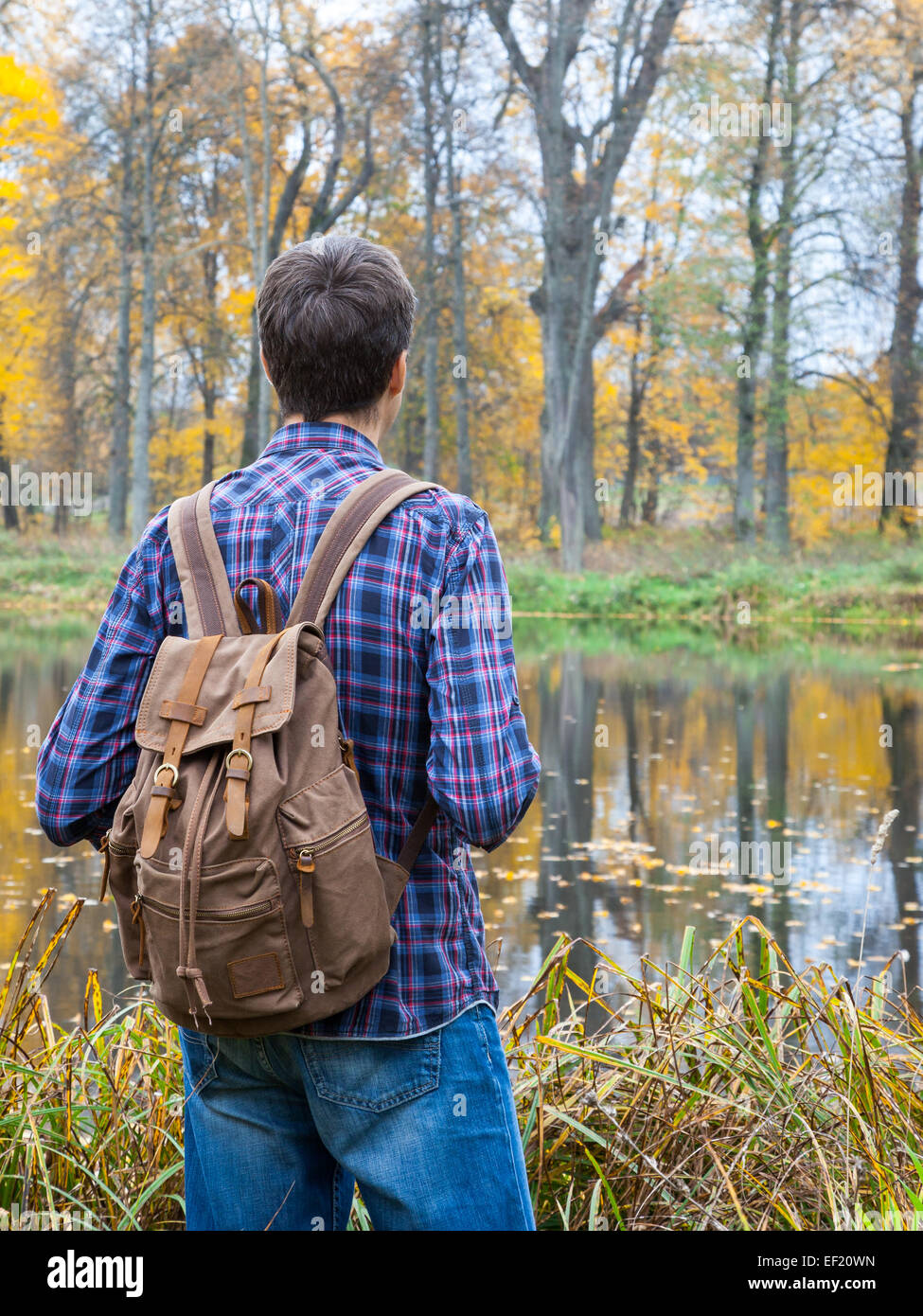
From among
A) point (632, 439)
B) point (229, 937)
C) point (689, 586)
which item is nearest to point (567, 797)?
point (229, 937)

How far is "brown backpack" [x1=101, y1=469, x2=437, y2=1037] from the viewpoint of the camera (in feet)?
4.94

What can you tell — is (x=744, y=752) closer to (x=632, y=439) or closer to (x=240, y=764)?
(x=240, y=764)

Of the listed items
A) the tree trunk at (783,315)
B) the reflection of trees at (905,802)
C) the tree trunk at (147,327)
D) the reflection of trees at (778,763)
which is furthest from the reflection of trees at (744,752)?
the tree trunk at (147,327)

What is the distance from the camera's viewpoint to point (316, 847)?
153 cm

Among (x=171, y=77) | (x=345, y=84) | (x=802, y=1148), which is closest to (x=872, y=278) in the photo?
(x=345, y=84)

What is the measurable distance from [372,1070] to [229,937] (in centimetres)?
27

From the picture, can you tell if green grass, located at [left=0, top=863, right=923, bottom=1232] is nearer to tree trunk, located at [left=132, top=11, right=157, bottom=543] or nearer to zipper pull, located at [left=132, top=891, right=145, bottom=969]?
zipper pull, located at [left=132, top=891, right=145, bottom=969]

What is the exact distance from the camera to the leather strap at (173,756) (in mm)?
1525

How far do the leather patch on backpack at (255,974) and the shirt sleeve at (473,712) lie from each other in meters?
0.28

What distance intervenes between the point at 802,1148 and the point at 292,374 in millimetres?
1788

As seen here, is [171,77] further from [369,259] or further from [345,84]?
[369,259]

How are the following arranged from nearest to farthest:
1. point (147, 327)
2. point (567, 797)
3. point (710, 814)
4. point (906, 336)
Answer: point (710, 814) < point (567, 797) < point (147, 327) < point (906, 336)

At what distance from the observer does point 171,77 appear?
950 inches

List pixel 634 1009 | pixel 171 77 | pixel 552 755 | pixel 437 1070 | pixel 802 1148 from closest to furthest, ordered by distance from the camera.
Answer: pixel 437 1070 → pixel 802 1148 → pixel 634 1009 → pixel 552 755 → pixel 171 77
